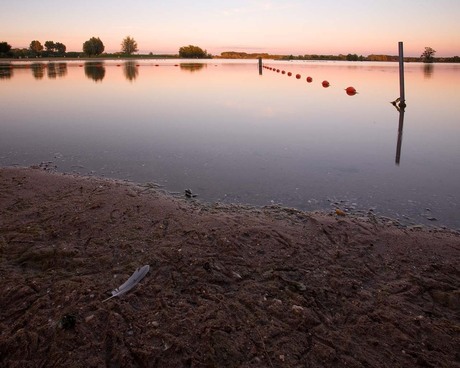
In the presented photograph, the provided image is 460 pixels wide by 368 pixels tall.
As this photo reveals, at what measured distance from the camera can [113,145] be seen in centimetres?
874

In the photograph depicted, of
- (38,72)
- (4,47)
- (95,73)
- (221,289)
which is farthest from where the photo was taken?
(4,47)

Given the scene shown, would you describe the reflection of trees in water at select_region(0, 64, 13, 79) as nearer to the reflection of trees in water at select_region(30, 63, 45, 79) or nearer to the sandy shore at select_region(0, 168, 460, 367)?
the reflection of trees in water at select_region(30, 63, 45, 79)

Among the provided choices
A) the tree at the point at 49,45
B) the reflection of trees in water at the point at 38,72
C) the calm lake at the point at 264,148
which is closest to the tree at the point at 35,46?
the tree at the point at 49,45

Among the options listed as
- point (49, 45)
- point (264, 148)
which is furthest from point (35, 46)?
point (264, 148)

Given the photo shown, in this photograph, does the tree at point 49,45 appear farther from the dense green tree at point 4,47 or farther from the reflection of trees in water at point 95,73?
the reflection of trees in water at point 95,73

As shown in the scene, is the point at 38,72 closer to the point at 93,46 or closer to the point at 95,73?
the point at 95,73

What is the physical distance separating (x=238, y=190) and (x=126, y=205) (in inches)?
78.9

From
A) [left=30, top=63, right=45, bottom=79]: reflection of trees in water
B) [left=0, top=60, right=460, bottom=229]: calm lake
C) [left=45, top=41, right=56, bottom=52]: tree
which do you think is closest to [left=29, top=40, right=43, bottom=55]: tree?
[left=45, top=41, right=56, bottom=52]: tree

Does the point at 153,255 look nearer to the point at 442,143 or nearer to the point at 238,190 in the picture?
the point at 238,190

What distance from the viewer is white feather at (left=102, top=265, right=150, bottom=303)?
311 cm

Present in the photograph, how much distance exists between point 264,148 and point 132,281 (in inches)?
230

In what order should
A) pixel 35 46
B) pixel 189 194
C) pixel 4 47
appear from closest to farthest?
pixel 189 194 < pixel 4 47 < pixel 35 46

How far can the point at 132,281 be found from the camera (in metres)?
3.27

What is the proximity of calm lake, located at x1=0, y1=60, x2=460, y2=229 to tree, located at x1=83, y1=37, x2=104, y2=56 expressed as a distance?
12008 cm
